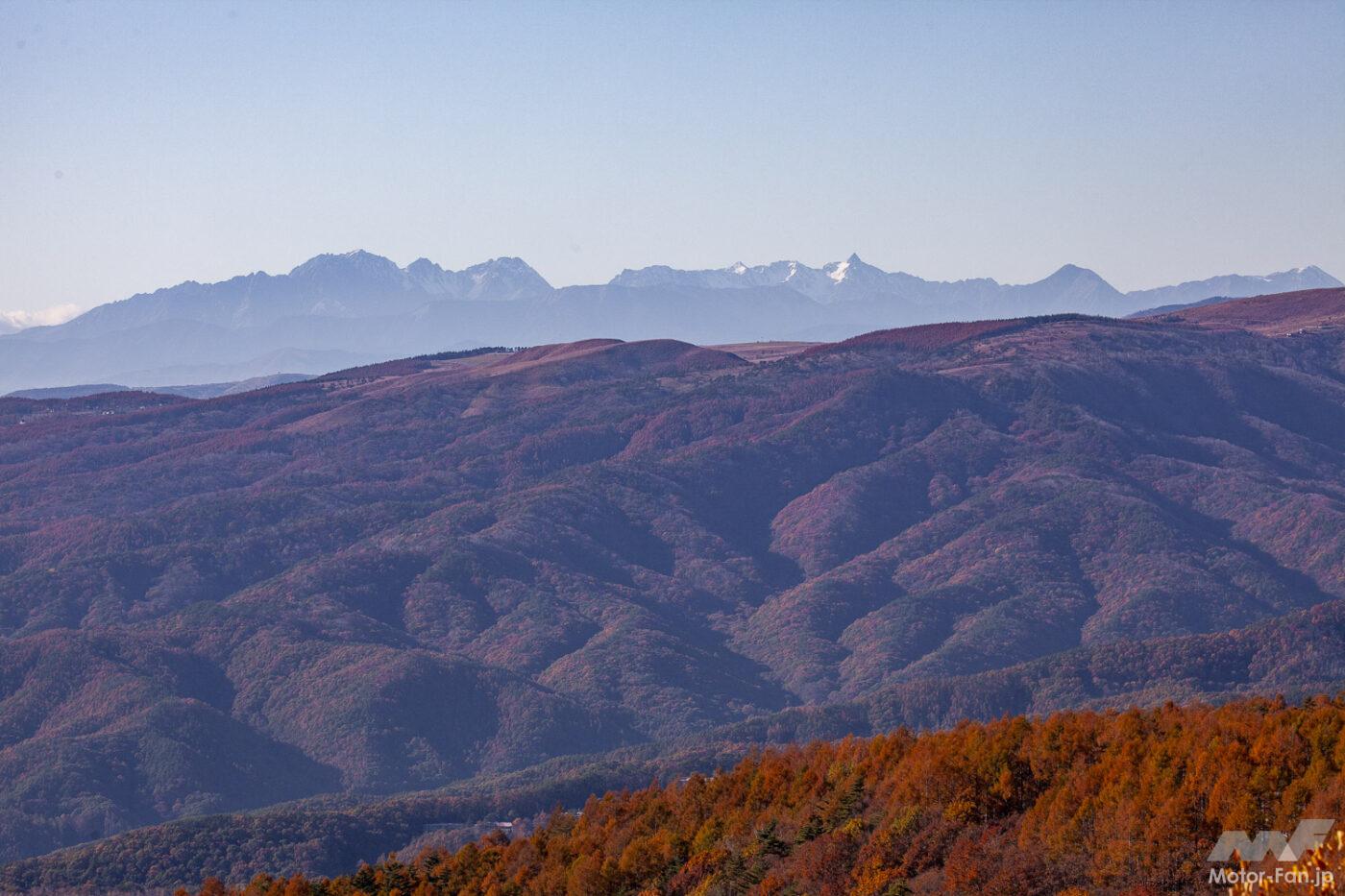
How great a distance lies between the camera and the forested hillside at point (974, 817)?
60.9 metres

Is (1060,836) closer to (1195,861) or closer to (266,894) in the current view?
(1195,861)

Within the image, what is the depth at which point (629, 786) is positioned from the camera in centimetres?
17325

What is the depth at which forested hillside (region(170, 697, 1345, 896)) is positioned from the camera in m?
60.9

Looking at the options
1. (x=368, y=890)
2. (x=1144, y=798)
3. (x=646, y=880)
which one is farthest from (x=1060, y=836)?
(x=368, y=890)

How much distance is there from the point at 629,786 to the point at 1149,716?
317ft

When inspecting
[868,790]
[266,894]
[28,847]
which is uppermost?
[868,790]

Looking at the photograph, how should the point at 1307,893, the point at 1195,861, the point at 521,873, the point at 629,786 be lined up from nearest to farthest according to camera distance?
the point at 1307,893
the point at 1195,861
the point at 521,873
the point at 629,786

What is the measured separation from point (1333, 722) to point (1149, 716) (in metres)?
15.4

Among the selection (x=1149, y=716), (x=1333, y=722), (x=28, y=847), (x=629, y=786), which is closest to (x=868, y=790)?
(x=1149, y=716)

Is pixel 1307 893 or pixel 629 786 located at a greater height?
pixel 1307 893

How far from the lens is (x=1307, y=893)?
171 feet

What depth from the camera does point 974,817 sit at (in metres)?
70.8

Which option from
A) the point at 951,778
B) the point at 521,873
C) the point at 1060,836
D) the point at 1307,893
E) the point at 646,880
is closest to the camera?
the point at 1307,893

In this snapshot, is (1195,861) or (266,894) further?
(266,894)
